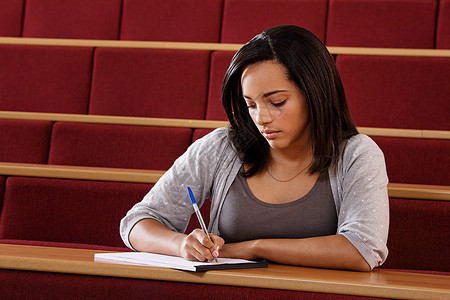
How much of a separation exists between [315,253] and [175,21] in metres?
0.69

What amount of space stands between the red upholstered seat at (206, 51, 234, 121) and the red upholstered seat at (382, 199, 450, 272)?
377 millimetres

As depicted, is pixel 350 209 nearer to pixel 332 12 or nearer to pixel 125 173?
pixel 125 173

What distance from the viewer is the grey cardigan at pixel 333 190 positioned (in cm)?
49

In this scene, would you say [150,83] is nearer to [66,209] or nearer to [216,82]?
[216,82]

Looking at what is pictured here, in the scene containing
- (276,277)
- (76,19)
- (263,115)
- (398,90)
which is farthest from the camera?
(76,19)

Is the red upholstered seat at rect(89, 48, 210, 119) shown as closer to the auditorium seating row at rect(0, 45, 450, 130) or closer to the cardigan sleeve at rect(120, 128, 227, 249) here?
the auditorium seating row at rect(0, 45, 450, 130)

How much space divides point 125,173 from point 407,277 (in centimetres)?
37

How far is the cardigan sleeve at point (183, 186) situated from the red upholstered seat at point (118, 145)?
245 millimetres

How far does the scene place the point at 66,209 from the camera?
714 millimetres

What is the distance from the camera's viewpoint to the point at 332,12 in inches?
40.0

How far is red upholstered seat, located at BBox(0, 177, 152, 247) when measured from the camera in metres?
0.71

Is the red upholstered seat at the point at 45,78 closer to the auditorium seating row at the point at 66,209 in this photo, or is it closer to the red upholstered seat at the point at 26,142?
the red upholstered seat at the point at 26,142

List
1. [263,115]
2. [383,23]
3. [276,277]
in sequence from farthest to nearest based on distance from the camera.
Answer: [383,23], [263,115], [276,277]

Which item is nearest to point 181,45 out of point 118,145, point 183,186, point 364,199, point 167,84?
point 167,84
